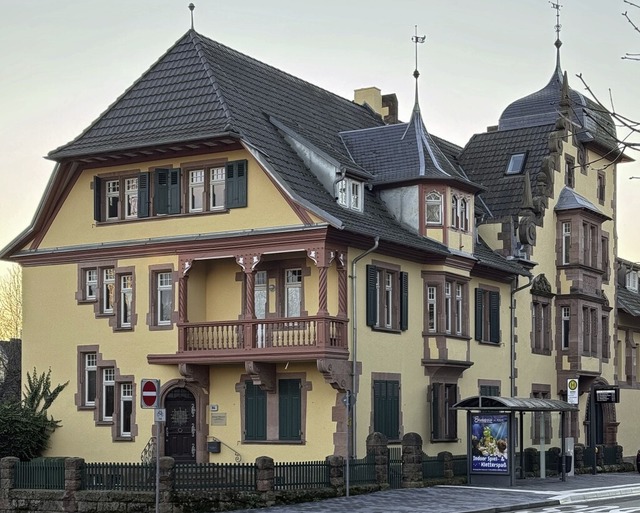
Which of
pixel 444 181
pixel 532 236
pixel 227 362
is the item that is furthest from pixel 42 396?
pixel 532 236

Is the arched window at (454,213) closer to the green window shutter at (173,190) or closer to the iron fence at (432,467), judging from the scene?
the iron fence at (432,467)

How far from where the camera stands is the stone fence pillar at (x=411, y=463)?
31797 mm

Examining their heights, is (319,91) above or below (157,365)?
above

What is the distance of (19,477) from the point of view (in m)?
27.6

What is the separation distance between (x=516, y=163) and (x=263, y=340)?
1695 centimetres

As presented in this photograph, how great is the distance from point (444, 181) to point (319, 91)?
26.5 ft

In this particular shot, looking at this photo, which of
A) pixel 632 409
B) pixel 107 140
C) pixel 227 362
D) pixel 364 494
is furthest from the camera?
pixel 632 409

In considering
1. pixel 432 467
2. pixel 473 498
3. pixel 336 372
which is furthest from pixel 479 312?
pixel 473 498

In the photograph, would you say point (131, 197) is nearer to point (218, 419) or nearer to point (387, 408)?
point (218, 419)

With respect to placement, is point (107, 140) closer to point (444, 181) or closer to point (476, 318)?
point (444, 181)

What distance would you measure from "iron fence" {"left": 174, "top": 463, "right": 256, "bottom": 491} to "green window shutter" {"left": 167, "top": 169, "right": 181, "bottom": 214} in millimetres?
10346

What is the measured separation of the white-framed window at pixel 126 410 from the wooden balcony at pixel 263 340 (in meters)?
1.94

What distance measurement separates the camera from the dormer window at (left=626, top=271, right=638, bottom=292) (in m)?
56.5

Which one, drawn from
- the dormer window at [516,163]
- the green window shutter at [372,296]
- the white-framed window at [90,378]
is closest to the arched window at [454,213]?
the green window shutter at [372,296]
